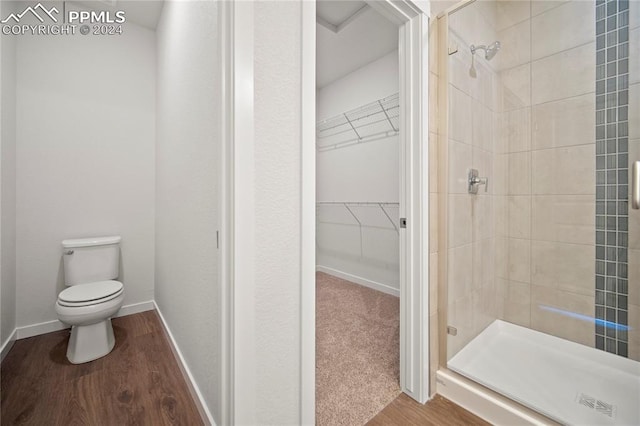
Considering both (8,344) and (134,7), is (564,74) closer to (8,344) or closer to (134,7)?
(134,7)

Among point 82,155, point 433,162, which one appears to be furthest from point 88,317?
point 433,162

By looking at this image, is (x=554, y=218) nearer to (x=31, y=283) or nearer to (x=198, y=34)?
(x=198, y=34)

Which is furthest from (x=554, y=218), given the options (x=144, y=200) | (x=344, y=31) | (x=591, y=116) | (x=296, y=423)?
(x=144, y=200)

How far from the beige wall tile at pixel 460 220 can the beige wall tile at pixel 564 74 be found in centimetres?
88

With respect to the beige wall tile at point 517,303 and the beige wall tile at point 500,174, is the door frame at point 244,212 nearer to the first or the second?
the beige wall tile at point 500,174

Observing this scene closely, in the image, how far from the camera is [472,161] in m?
1.68

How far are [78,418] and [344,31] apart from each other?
3197 millimetres

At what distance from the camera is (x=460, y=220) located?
158cm

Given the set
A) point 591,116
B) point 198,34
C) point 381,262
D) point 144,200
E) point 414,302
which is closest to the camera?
point 198,34

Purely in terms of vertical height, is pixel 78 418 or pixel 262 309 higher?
pixel 262 309

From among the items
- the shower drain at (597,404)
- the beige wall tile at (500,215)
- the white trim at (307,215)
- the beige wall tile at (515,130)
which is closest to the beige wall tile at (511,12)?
the beige wall tile at (515,130)

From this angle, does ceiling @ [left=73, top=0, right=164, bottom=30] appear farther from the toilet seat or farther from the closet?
the toilet seat

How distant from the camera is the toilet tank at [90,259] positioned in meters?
1.97

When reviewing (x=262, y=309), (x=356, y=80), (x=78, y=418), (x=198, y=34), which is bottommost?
(x=78, y=418)
